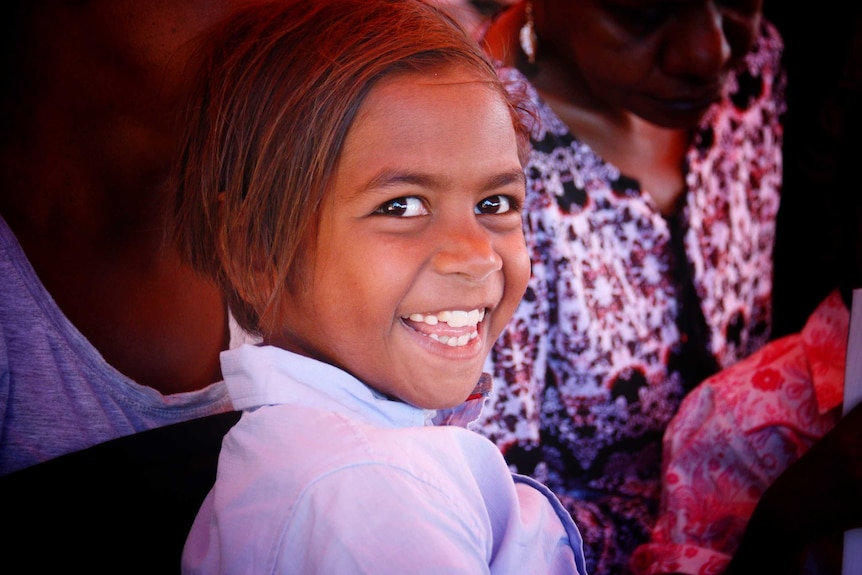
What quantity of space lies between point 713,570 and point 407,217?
0.79m

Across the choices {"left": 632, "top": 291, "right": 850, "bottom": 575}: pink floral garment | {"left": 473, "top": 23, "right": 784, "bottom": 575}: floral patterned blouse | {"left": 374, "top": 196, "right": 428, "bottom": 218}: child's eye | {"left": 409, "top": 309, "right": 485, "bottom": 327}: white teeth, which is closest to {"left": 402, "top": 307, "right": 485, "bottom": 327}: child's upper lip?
{"left": 409, "top": 309, "right": 485, "bottom": 327}: white teeth

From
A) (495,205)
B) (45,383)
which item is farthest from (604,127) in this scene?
(45,383)

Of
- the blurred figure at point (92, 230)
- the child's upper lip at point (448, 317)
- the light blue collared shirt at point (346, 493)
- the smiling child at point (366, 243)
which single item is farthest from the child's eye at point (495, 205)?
the blurred figure at point (92, 230)

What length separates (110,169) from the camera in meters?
0.98

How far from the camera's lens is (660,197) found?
1.61m

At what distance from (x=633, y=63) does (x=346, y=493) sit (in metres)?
1.01

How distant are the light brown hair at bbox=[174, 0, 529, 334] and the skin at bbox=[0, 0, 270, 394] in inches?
A: 5.3

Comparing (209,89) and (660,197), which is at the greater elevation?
(209,89)

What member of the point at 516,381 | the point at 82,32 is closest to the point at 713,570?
the point at 516,381

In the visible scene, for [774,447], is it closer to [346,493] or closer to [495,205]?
[495,205]

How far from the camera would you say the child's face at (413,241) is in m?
0.77

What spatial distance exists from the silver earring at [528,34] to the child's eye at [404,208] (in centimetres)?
77

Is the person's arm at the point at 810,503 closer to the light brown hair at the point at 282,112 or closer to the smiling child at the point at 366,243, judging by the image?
the smiling child at the point at 366,243

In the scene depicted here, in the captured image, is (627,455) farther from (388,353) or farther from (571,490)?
(388,353)
